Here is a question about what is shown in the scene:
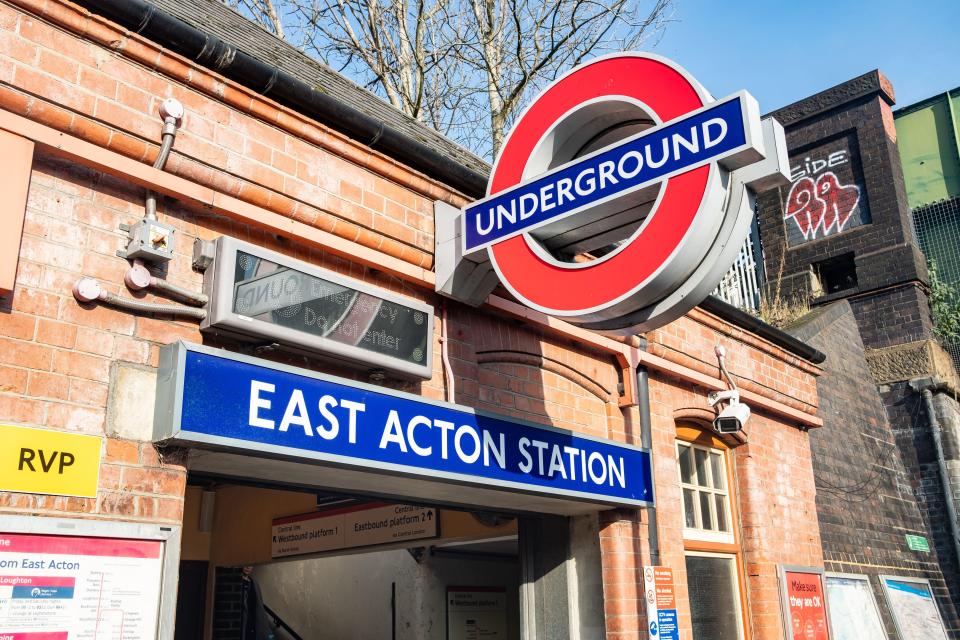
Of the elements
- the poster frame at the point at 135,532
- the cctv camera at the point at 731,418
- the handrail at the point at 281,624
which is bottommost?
the handrail at the point at 281,624

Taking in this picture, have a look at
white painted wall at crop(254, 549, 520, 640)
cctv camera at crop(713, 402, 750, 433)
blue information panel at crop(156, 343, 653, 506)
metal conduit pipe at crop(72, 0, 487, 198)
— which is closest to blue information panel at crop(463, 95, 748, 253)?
metal conduit pipe at crop(72, 0, 487, 198)

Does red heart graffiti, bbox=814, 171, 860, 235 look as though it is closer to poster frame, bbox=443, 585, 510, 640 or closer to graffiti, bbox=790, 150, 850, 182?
graffiti, bbox=790, 150, 850, 182

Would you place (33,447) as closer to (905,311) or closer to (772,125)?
(772,125)

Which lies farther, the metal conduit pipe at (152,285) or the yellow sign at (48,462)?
the metal conduit pipe at (152,285)

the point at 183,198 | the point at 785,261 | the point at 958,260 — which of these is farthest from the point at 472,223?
the point at 958,260

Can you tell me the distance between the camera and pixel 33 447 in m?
3.47

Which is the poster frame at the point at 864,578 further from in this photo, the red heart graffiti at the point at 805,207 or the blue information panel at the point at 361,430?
the red heart graffiti at the point at 805,207

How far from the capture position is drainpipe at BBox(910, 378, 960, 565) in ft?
43.1

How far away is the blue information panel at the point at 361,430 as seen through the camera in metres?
3.87

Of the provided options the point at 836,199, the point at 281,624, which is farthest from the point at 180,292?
the point at 836,199

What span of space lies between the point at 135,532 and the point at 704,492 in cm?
552

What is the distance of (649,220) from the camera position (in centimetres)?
451

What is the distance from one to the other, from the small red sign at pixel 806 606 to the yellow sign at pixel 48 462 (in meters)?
6.48

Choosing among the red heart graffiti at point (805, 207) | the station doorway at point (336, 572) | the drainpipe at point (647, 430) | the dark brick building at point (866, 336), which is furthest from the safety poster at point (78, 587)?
the red heart graffiti at point (805, 207)
